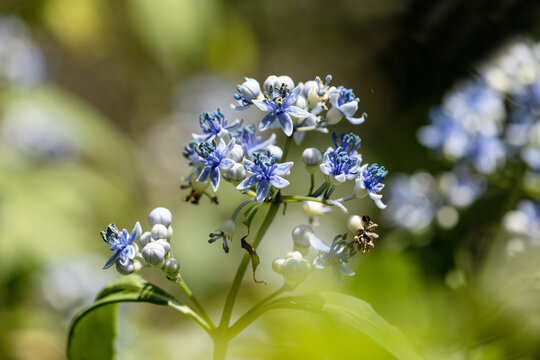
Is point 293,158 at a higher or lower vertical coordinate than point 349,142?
higher

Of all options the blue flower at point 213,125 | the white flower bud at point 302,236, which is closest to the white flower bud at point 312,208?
the white flower bud at point 302,236

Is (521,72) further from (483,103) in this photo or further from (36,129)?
(36,129)

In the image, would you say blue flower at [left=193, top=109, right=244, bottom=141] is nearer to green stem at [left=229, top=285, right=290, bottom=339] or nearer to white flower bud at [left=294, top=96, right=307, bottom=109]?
white flower bud at [left=294, top=96, right=307, bottom=109]

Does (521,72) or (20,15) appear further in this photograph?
(20,15)

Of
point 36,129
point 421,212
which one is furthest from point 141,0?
point 421,212

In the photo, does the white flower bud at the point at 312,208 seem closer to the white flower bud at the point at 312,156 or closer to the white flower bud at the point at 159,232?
the white flower bud at the point at 312,156

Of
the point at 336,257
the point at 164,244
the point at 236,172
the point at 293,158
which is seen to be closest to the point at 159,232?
the point at 164,244

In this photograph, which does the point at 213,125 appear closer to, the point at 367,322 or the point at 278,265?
the point at 278,265
